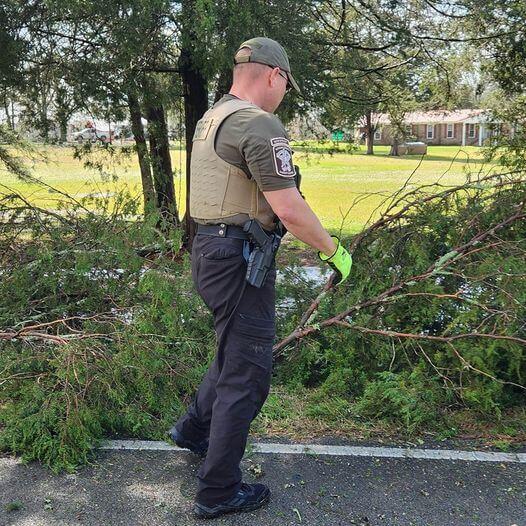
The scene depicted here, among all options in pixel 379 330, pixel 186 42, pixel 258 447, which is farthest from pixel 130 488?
pixel 186 42

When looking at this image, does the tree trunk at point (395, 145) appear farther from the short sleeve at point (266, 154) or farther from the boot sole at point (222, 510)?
the boot sole at point (222, 510)

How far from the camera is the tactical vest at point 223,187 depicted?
256 cm

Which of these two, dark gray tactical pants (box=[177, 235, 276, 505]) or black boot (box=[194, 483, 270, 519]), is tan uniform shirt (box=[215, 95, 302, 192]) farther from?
black boot (box=[194, 483, 270, 519])

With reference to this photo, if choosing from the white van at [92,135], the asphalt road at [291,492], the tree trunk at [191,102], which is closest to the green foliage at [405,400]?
the asphalt road at [291,492]

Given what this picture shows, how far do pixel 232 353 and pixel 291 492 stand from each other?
2.58ft

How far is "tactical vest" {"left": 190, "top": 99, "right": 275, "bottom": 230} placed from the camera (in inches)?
101

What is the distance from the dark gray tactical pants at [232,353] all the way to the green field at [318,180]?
2.07 m

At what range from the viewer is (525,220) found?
4293 mm

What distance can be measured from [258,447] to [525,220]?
2.52m

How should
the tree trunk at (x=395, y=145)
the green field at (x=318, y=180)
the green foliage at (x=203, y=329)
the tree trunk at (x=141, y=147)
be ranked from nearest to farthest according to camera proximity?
the green foliage at (x=203, y=329) → the green field at (x=318, y=180) → the tree trunk at (x=141, y=147) → the tree trunk at (x=395, y=145)

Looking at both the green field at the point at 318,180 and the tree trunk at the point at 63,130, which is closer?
the green field at the point at 318,180

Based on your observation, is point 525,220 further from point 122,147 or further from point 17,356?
point 122,147

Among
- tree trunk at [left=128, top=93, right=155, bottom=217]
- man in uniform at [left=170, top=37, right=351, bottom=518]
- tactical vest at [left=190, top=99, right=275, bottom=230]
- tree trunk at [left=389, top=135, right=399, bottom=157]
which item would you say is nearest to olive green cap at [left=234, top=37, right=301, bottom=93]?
man in uniform at [left=170, top=37, right=351, bottom=518]

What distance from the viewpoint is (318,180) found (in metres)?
23.2
